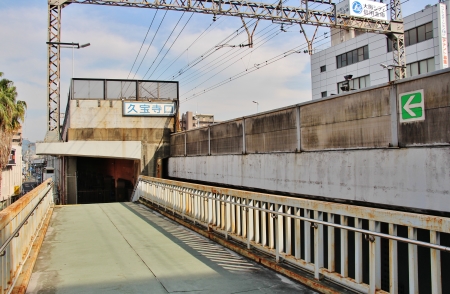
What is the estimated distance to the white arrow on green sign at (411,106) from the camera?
22.7 feet

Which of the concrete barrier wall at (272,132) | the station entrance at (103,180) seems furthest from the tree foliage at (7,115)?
the concrete barrier wall at (272,132)

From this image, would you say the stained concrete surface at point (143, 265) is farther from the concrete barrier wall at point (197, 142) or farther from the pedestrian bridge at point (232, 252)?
the concrete barrier wall at point (197, 142)

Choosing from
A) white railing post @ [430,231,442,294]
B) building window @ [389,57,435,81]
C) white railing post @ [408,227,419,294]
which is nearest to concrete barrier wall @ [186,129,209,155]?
white railing post @ [408,227,419,294]

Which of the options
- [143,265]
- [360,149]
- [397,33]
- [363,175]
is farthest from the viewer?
[397,33]

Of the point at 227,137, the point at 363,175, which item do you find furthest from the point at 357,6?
the point at 363,175

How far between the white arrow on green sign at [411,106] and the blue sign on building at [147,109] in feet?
57.9

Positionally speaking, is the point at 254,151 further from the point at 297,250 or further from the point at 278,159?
the point at 297,250

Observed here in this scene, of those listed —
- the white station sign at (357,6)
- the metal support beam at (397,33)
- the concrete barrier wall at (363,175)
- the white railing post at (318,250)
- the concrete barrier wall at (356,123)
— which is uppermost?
the white station sign at (357,6)

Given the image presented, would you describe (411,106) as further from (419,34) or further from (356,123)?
(419,34)

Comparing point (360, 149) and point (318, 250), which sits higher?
point (360, 149)

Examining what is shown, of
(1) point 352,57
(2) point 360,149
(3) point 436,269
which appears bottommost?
(3) point 436,269

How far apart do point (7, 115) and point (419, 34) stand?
33318 millimetres

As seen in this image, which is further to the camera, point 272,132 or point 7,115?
point 7,115

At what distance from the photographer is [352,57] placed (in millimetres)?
40656
